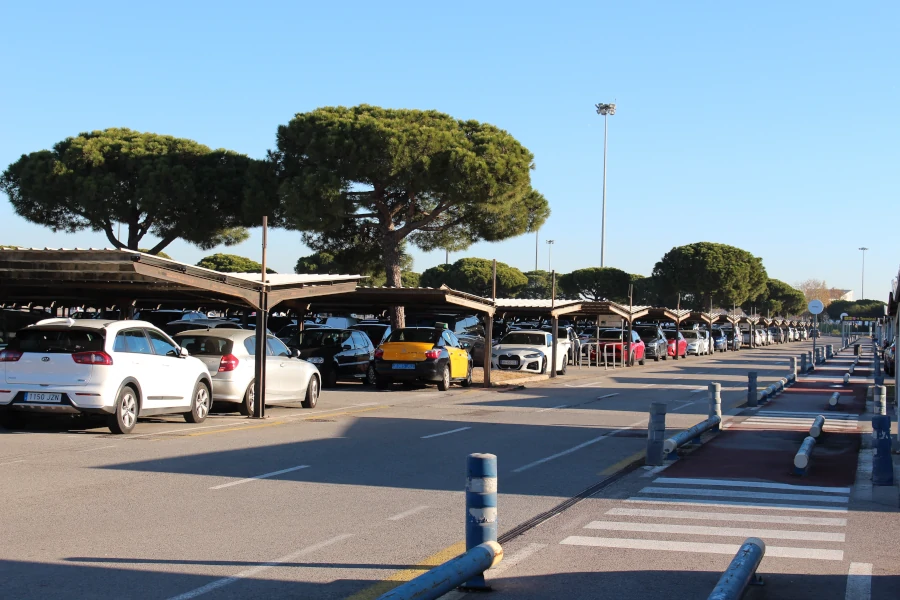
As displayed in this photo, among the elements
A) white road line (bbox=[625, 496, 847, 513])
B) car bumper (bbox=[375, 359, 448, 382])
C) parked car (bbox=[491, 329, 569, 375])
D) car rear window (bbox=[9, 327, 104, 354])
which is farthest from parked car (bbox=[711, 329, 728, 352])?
white road line (bbox=[625, 496, 847, 513])

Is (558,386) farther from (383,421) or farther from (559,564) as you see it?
(559,564)

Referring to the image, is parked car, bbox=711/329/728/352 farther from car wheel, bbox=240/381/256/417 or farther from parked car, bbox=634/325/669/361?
car wheel, bbox=240/381/256/417

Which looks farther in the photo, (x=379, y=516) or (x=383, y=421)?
(x=383, y=421)

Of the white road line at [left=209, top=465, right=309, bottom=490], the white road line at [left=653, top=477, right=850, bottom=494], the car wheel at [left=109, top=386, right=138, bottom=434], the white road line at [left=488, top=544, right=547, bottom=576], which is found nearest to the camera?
the white road line at [left=488, top=544, right=547, bottom=576]

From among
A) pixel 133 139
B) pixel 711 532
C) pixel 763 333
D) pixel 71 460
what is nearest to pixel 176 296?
pixel 71 460

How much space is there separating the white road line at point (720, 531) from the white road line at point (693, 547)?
16.4 inches

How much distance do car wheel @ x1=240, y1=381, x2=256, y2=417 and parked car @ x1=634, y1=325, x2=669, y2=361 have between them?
34.3m

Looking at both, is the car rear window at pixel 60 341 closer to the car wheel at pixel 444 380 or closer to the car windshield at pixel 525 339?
the car wheel at pixel 444 380

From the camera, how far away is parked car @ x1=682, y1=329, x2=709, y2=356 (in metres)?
59.9

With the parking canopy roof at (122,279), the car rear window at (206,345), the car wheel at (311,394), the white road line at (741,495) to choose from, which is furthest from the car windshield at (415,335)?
the white road line at (741,495)

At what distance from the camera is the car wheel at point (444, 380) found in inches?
1005

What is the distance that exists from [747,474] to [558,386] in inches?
679

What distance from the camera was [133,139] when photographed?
1662 inches

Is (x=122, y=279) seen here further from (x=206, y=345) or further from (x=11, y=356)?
(x=11, y=356)
